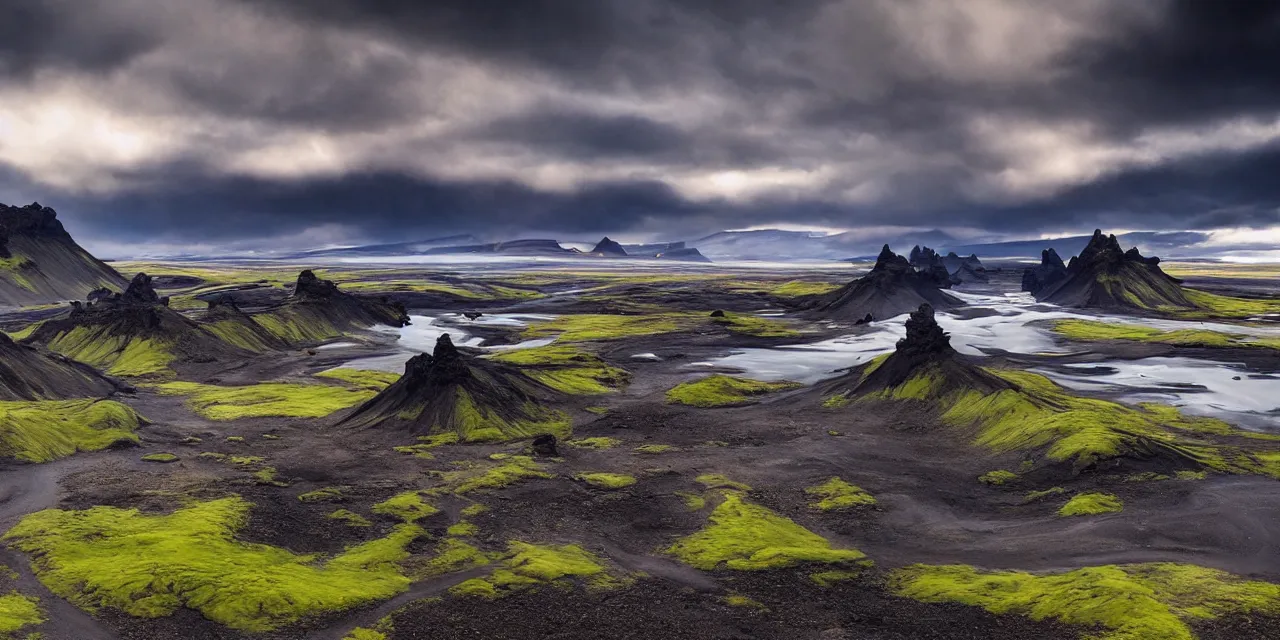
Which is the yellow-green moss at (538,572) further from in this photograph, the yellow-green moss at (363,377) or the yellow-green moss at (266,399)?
the yellow-green moss at (363,377)

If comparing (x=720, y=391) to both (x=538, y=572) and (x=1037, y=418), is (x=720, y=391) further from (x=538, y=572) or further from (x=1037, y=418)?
(x=538, y=572)

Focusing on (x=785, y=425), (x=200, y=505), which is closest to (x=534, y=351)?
(x=785, y=425)

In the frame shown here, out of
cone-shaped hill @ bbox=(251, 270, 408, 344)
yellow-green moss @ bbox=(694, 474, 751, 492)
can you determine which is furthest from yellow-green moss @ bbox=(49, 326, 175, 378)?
yellow-green moss @ bbox=(694, 474, 751, 492)

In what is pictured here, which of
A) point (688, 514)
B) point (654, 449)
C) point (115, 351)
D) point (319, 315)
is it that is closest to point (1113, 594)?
point (688, 514)

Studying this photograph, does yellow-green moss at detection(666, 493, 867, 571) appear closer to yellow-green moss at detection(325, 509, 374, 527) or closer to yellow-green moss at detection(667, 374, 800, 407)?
yellow-green moss at detection(325, 509, 374, 527)

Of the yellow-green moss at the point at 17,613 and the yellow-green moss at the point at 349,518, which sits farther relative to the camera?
the yellow-green moss at the point at 349,518

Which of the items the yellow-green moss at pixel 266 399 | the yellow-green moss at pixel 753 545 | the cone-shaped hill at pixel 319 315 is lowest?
the yellow-green moss at pixel 266 399

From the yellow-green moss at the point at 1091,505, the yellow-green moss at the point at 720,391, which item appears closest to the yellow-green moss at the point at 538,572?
the yellow-green moss at the point at 1091,505

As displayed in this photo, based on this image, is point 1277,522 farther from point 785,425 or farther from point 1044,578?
point 785,425

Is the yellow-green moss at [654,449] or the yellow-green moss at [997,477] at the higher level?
the yellow-green moss at [997,477]
